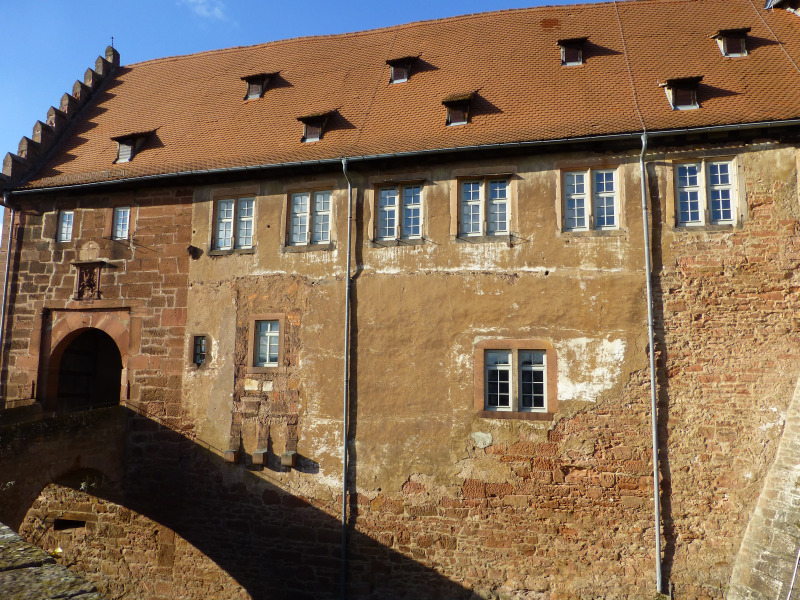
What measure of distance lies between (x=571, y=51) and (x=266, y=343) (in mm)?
8503

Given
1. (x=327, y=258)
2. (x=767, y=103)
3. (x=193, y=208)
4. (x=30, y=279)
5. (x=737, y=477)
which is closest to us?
(x=737, y=477)

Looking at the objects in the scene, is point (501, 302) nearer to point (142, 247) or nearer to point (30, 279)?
point (142, 247)

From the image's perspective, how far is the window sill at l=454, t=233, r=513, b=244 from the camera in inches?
445

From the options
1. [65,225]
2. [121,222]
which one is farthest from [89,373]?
[121,222]

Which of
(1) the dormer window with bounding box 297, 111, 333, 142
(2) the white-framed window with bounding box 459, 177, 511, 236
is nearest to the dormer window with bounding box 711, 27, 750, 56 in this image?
(2) the white-framed window with bounding box 459, 177, 511, 236

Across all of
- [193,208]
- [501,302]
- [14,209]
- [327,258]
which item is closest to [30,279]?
[14,209]

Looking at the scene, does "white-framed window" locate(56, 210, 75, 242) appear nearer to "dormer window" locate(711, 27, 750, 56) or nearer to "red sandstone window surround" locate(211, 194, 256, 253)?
"red sandstone window surround" locate(211, 194, 256, 253)

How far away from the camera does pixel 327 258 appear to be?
1213cm

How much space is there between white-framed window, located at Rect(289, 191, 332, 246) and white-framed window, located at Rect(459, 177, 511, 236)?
263 centimetres

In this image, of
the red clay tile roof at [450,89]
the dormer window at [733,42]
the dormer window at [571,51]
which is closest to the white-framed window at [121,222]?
the red clay tile roof at [450,89]

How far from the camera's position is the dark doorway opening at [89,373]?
47.8 ft

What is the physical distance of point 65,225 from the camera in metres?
14.2

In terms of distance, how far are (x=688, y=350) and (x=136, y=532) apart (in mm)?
10714

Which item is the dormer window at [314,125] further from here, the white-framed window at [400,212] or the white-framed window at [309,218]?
the white-framed window at [400,212]
